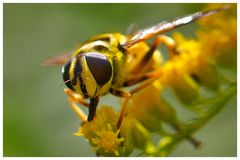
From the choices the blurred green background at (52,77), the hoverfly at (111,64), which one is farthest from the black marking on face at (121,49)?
the blurred green background at (52,77)

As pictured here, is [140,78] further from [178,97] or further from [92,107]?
[92,107]

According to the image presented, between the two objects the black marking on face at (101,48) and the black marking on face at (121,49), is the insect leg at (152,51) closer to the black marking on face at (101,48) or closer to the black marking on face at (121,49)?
the black marking on face at (121,49)

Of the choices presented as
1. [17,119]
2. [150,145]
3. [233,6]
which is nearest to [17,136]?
[17,119]

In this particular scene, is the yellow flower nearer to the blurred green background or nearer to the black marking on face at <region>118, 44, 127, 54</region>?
the black marking on face at <region>118, 44, 127, 54</region>

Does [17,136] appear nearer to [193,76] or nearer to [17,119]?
[17,119]

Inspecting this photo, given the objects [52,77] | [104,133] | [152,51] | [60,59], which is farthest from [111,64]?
[52,77]
